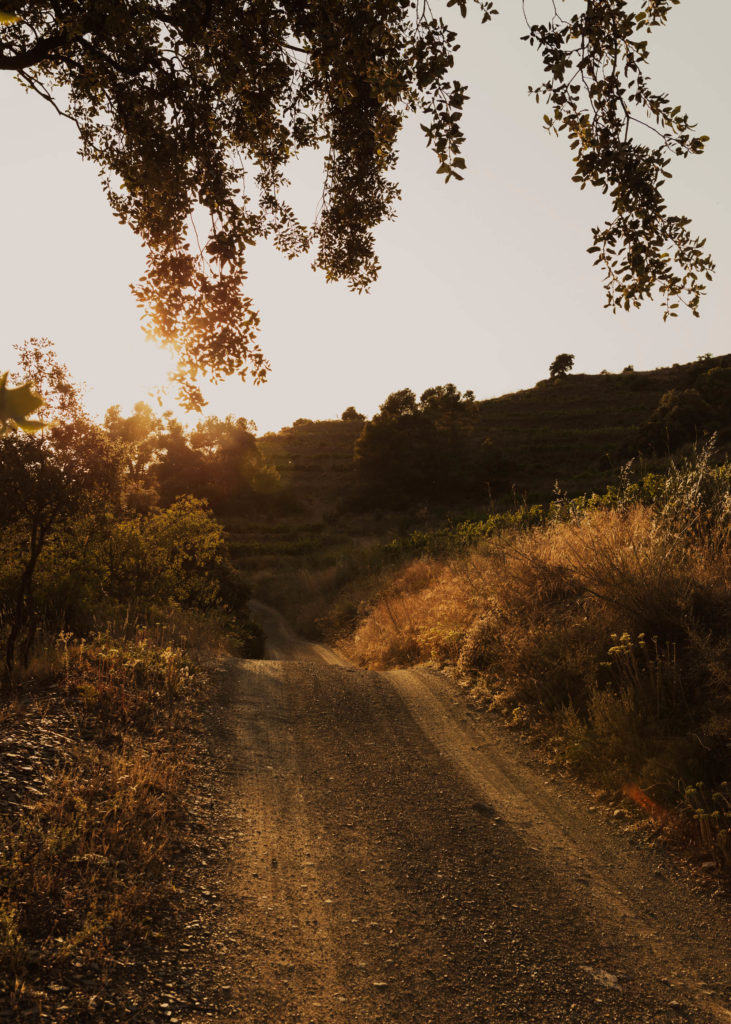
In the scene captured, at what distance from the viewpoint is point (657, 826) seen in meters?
5.16

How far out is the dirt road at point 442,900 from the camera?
337 centimetres

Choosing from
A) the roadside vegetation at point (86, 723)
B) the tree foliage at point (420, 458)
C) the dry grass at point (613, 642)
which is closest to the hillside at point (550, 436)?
the tree foliage at point (420, 458)

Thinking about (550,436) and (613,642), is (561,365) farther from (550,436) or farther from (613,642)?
(613,642)

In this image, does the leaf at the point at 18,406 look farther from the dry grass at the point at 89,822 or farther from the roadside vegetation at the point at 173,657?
the dry grass at the point at 89,822

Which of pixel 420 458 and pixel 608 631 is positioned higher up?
pixel 420 458

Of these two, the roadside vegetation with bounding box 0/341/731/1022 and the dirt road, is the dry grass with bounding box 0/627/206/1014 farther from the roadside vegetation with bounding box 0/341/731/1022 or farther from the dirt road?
the dirt road

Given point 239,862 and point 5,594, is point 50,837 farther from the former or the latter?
point 5,594

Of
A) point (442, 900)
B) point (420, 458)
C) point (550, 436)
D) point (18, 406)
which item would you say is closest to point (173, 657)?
point (442, 900)

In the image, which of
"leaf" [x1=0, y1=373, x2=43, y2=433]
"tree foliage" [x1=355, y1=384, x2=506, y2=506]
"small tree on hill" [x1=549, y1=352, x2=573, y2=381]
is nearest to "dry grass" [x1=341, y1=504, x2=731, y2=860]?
"leaf" [x1=0, y1=373, x2=43, y2=433]

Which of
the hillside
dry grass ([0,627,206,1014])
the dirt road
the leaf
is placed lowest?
the dirt road

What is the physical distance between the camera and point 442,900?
426 cm

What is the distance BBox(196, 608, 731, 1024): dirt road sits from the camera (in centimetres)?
337

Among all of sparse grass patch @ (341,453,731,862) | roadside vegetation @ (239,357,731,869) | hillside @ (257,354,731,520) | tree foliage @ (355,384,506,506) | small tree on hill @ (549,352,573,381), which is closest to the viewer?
roadside vegetation @ (239,357,731,869)

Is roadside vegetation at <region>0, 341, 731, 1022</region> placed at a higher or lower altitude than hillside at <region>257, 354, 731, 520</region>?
lower
